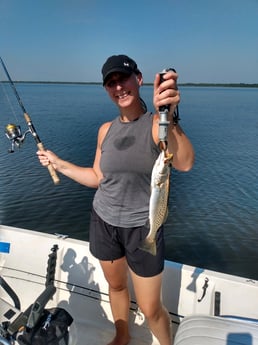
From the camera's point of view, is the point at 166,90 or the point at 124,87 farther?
the point at 124,87

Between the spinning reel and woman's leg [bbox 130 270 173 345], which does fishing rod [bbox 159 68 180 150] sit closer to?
woman's leg [bbox 130 270 173 345]

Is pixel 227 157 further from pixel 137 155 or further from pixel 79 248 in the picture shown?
pixel 137 155

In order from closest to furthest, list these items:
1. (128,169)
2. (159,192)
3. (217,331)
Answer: (159,192), (217,331), (128,169)

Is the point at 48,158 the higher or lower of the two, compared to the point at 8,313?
higher

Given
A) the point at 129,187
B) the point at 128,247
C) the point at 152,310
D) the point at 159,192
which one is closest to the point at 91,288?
the point at 152,310

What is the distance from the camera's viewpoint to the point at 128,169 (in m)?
2.20


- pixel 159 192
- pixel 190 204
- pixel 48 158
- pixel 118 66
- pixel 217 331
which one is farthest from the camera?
pixel 190 204

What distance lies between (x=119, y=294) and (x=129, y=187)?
1.07 metres

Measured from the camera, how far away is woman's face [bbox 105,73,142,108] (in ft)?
7.04

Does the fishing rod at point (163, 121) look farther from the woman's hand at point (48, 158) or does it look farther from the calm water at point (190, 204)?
→ the calm water at point (190, 204)

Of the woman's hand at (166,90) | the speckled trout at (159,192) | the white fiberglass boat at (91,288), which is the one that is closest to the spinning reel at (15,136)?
the white fiberglass boat at (91,288)

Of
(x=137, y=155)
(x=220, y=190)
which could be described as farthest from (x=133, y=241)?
(x=220, y=190)

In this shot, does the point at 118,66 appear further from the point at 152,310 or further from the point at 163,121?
the point at 152,310

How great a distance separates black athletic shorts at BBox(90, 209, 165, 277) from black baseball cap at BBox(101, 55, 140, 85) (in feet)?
3.37
